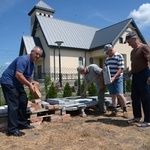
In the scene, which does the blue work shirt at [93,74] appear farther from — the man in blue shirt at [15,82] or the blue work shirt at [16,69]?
the blue work shirt at [16,69]

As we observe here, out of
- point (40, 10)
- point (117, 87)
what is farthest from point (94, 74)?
point (40, 10)

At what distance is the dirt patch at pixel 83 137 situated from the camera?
2.96 meters

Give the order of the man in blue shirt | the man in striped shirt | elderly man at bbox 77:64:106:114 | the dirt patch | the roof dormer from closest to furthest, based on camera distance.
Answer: the dirt patch → the man in blue shirt → the man in striped shirt → elderly man at bbox 77:64:106:114 → the roof dormer

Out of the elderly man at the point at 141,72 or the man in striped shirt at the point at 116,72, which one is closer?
the elderly man at the point at 141,72

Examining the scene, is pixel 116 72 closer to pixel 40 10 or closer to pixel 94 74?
pixel 94 74

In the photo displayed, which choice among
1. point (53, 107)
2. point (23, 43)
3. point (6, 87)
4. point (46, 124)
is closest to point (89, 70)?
point (53, 107)

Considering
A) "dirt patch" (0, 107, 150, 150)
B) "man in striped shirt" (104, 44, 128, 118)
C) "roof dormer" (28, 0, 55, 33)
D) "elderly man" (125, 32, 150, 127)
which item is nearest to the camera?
"dirt patch" (0, 107, 150, 150)

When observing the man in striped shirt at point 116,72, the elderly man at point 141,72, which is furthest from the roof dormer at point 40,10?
the elderly man at point 141,72

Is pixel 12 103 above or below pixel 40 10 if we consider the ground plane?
below

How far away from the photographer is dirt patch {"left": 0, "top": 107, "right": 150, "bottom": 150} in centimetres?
296

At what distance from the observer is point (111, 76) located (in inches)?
188

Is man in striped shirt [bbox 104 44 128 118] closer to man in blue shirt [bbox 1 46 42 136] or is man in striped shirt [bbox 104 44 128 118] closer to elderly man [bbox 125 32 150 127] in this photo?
elderly man [bbox 125 32 150 127]

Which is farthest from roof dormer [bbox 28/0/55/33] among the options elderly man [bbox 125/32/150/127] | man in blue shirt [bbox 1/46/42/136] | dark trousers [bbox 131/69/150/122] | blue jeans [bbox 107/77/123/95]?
dark trousers [bbox 131/69/150/122]

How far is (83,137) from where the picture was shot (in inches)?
132
